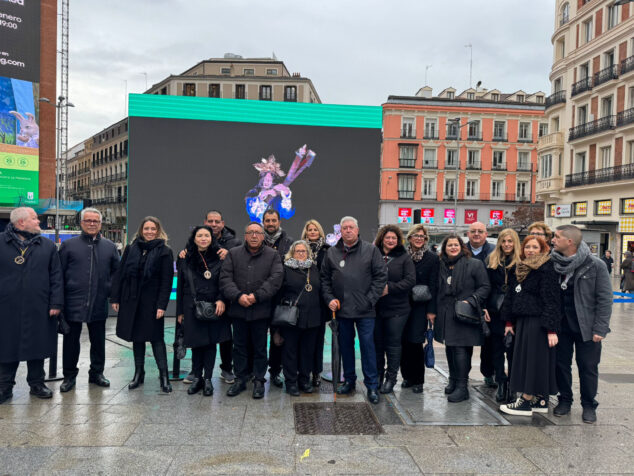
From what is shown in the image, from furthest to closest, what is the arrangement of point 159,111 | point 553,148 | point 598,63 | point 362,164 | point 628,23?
point 553,148, point 598,63, point 628,23, point 362,164, point 159,111

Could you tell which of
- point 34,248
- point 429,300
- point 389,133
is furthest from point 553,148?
point 34,248

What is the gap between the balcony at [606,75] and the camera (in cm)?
2899

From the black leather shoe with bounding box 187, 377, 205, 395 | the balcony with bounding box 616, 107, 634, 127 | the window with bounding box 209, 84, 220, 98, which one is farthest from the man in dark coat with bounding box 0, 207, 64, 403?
the window with bounding box 209, 84, 220, 98

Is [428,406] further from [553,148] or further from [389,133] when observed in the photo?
[389,133]

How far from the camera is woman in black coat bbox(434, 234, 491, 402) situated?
514cm

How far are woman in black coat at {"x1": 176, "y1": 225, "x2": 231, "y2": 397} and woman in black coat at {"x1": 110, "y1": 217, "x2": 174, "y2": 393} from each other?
22 centimetres

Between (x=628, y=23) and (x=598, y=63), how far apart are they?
118 inches

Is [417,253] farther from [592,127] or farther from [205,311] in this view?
[592,127]

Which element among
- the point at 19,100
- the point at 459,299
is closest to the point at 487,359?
the point at 459,299

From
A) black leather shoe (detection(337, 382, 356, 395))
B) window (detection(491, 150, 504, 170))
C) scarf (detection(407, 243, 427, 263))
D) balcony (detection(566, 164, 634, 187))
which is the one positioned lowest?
black leather shoe (detection(337, 382, 356, 395))

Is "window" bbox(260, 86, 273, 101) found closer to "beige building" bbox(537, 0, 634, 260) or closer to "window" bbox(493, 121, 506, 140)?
"window" bbox(493, 121, 506, 140)

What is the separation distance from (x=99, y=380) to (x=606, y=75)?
32.8 m

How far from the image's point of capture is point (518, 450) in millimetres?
3949

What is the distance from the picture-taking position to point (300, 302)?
207 inches
